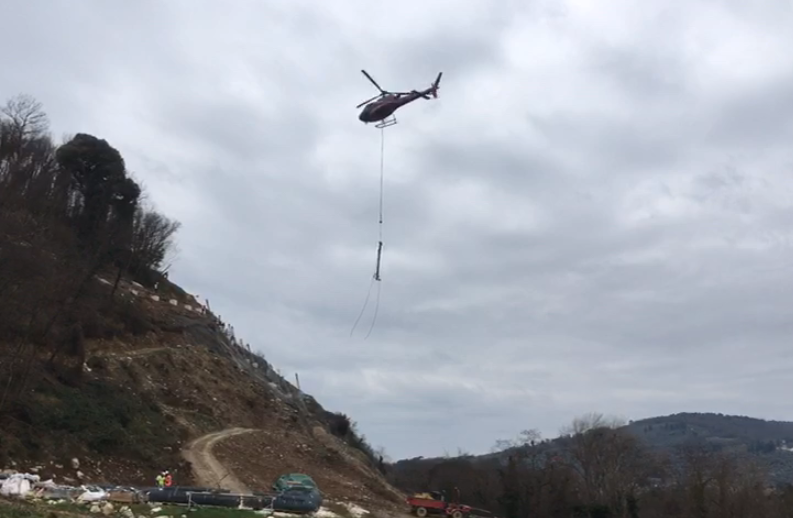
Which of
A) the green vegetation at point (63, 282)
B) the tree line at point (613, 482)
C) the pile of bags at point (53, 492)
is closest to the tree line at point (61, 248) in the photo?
the green vegetation at point (63, 282)

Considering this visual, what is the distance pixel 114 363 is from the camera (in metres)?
53.8

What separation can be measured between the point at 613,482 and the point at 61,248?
51.9 m

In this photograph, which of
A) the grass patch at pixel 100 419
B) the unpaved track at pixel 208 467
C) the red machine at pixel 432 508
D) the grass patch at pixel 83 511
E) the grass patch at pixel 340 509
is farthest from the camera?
the red machine at pixel 432 508

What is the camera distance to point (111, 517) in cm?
2427

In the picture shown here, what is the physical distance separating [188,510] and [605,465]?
6100 centimetres

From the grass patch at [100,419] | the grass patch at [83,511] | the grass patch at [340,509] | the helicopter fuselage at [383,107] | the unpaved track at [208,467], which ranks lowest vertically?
the grass patch at [83,511]

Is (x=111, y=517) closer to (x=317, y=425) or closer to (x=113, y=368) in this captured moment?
(x=113, y=368)

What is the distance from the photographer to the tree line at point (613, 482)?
65.4 m

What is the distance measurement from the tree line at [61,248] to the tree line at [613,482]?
114ft

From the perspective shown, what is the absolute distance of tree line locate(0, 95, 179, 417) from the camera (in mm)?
38125

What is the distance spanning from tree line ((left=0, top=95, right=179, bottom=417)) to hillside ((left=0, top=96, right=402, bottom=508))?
123 mm

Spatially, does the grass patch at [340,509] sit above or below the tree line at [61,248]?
below

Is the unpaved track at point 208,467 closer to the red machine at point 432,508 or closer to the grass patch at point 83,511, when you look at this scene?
the red machine at point 432,508

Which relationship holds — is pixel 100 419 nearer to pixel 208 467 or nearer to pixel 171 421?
pixel 208 467
